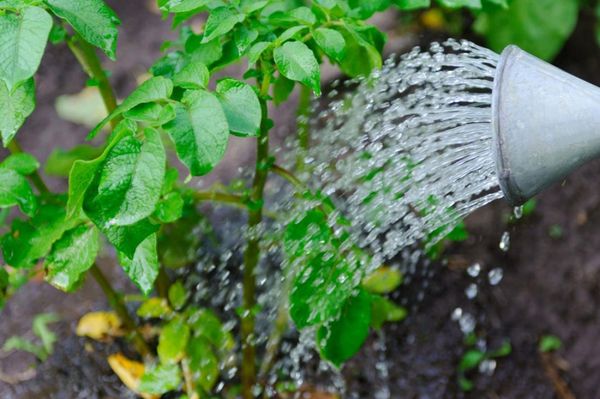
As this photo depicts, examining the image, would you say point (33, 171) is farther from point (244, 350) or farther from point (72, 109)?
point (72, 109)

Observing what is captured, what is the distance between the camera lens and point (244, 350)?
1.82m

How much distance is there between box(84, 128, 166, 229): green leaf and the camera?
106cm

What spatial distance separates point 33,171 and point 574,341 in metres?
1.44

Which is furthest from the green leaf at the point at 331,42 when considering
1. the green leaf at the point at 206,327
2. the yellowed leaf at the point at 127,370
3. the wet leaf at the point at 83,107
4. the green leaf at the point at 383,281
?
the wet leaf at the point at 83,107

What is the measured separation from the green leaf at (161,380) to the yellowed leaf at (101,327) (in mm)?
295

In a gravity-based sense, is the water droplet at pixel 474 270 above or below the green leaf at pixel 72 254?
below

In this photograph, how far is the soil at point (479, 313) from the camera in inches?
79.6

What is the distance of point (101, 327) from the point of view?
2012 mm

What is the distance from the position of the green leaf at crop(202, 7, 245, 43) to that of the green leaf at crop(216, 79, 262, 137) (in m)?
0.08

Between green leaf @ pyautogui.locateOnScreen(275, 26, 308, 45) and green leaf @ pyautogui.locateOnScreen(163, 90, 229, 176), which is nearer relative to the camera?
green leaf @ pyautogui.locateOnScreen(163, 90, 229, 176)

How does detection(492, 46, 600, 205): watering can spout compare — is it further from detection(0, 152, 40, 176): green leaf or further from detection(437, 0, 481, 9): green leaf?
detection(0, 152, 40, 176): green leaf

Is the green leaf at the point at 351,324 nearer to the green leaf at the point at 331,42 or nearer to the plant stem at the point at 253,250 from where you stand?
the plant stem at the point at 253,250

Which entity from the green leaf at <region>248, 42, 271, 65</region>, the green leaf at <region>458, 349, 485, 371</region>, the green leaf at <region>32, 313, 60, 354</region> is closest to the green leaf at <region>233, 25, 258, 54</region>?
the green leaf at <region>248, 42, 271, 65</region>

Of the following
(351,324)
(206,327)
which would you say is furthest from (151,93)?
(206,327)
